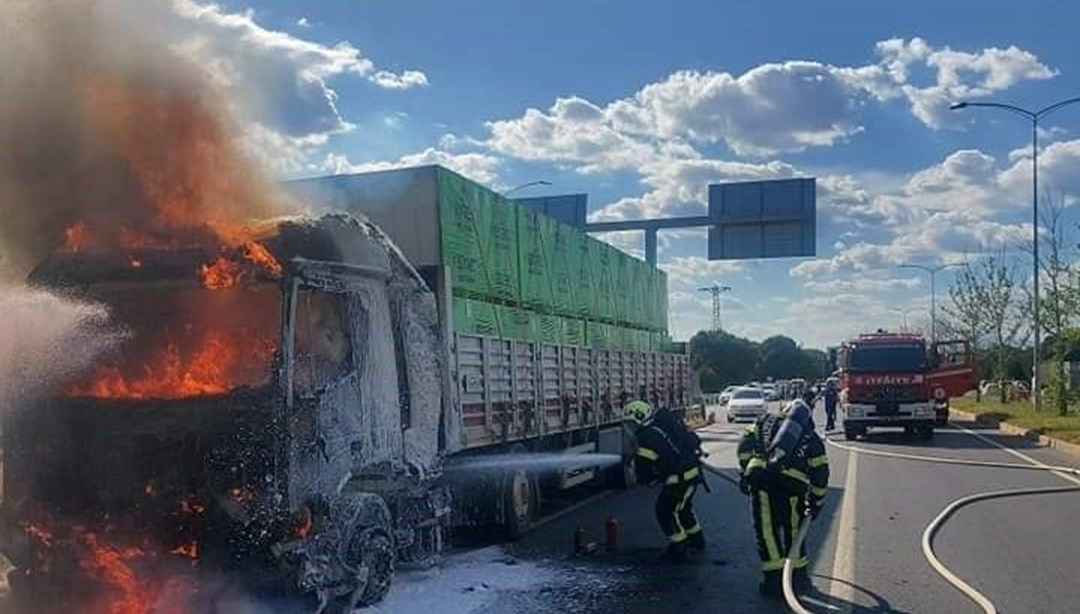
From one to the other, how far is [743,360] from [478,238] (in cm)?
8869

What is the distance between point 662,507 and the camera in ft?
31.5

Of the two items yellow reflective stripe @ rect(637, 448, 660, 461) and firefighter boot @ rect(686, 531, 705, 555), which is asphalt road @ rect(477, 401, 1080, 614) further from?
yellow reflective stripe @ rect(637, 448, 660, 461)

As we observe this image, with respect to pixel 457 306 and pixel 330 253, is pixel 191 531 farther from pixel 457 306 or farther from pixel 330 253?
pixel 457 306

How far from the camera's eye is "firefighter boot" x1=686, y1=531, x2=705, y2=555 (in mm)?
9789

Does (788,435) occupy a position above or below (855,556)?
above

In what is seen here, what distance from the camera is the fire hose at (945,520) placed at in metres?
7.52

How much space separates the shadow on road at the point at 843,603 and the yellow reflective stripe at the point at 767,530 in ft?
1.08

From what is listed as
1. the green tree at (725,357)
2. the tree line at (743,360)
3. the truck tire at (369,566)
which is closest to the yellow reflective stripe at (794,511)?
the truck tire at (369,566)

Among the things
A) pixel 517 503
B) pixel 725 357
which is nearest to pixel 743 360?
pixel 725 357

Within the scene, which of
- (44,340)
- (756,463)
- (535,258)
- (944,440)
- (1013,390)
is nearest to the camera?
(44,340)

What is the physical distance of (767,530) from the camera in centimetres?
815

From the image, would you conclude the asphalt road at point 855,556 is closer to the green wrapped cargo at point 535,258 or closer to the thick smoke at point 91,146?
the green wrapped cargo at point 535,258

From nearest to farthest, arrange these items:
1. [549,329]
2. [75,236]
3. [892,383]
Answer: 1. [75,236]
2. [549,329]
3. [892,383]

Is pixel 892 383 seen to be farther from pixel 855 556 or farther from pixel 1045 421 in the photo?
pixel 855 556
